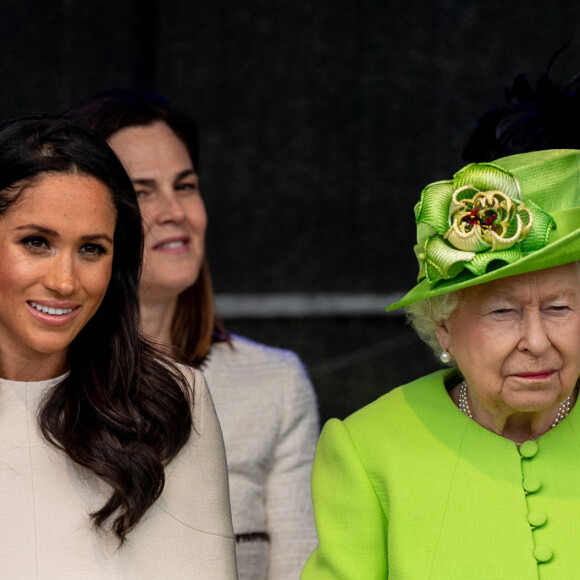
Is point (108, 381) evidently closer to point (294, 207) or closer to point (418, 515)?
point (418, 515)

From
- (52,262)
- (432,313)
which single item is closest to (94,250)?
(52,262)

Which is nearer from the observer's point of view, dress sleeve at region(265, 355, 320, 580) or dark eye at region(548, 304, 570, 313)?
dark eye at region(548, 304, 570, 313)

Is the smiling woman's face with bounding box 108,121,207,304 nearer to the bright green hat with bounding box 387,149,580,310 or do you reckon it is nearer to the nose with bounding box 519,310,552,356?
the bright green hat with bounding box 387,149,580,310

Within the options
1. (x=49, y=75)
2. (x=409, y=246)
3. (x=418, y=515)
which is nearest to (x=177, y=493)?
(x=418, y=515)

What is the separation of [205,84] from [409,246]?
3.73ft

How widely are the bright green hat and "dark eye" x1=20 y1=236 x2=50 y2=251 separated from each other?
0.83m

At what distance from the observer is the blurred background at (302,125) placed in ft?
16.8

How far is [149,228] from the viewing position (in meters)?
3.61

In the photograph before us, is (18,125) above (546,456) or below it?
above

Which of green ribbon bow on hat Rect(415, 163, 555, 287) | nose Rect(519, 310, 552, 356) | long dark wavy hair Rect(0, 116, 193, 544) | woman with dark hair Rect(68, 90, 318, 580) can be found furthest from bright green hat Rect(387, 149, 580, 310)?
woman with dark hair Rect(68, 90, 318, 580)

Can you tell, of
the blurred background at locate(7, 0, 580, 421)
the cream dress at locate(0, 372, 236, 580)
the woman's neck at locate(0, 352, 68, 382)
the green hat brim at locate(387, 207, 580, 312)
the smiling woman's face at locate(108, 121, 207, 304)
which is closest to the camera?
the green hat brim at locate(387, 207, 580, 312)

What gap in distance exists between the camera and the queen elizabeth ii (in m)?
2.70

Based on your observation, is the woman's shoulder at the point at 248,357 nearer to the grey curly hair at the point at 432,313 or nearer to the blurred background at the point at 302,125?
the grey curly hair at the point at 432,313

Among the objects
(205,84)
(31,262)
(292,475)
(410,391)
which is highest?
(205,84)
